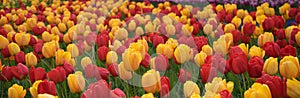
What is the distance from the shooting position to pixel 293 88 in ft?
6.28

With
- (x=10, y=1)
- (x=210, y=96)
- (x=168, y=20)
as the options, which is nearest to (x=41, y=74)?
(x=210, y=96)

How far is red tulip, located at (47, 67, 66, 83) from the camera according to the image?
260cm

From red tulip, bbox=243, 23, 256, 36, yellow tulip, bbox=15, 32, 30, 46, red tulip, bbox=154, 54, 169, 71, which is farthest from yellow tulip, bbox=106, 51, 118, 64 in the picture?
red tulip, bbox=243, 23, 256, 36

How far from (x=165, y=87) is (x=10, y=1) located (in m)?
7.39

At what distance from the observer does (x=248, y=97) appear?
6.10 ft

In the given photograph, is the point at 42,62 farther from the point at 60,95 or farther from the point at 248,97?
the point at 248,97

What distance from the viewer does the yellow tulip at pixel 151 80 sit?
223 cm

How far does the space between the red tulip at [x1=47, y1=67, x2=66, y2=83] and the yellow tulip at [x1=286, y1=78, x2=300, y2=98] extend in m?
1.22

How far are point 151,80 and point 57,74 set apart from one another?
2.00 ft

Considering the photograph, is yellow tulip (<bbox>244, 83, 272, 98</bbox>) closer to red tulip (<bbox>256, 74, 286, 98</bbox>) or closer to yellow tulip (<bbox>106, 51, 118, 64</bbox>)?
red tulip (<bbox>256, 74, 286, 98</bbox>)

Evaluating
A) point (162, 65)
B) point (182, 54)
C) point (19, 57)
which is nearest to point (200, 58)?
point (182, 54)

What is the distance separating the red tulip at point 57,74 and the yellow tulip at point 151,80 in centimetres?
56

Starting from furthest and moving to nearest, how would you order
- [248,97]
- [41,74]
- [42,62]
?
[42,62], [41,74], [248,97]

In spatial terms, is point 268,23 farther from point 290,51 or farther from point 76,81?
point 76,81
